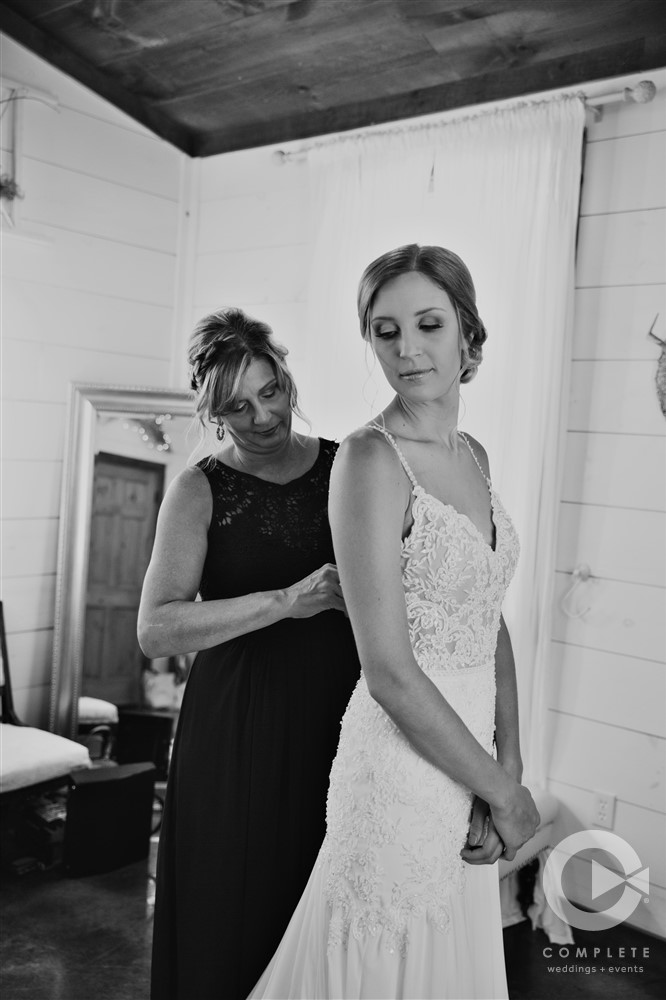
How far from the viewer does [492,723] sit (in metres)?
1.56

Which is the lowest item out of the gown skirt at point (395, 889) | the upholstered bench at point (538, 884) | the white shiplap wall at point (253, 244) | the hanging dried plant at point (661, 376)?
the upholstered bench at point (538, 884)

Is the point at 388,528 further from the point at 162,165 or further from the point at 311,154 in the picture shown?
the point at 162,165

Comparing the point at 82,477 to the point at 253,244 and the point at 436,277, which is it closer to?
the point at 253,244

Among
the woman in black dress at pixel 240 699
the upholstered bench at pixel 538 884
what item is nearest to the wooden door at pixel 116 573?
the upholstered bench at pixel 538 884

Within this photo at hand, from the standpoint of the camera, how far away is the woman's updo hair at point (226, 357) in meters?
1.86

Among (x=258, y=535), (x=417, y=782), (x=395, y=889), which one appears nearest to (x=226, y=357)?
(x=258, y=535)

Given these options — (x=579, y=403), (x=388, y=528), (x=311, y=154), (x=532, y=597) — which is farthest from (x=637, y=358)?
(x=388, y=528)

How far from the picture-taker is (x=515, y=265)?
3109 mm

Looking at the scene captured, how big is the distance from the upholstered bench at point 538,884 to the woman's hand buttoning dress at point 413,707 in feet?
4.80

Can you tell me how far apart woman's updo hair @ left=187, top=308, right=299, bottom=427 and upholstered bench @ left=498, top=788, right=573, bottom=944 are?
172 centimetres

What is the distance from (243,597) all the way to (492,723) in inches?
20.0

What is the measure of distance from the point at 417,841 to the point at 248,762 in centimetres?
53
